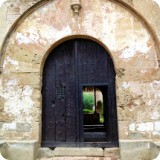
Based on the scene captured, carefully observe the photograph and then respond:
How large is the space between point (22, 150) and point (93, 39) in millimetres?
2621

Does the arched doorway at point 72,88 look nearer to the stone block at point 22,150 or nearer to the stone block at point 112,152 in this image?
the stone block at point 112,152

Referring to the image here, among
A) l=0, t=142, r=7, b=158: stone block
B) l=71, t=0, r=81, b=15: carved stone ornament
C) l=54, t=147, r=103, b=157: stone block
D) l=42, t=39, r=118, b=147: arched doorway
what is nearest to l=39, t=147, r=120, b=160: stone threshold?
l=54, t=147, r=103, b=157: stone block

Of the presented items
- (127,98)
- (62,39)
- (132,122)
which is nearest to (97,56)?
(62,39)

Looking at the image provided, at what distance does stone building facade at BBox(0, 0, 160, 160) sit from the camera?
4293 millimetres

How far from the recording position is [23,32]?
4824 millimetres

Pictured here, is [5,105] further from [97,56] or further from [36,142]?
[97,56]

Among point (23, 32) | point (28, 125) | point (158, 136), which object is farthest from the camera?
point (23, 32)

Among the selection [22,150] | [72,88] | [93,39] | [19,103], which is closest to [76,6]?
[93,39]

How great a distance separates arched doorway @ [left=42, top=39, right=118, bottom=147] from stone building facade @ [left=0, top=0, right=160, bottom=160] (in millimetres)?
202

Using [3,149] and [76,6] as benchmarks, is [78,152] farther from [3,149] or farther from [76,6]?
[76,6]

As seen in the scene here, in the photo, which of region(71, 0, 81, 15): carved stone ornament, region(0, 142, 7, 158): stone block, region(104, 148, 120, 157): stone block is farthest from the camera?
region(71, 0, 81, 15): carved stone ornament

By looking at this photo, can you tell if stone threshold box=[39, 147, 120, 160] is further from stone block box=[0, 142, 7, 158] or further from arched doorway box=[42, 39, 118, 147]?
stone block box=[0, 142, 7, 158]

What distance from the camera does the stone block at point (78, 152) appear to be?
4.43 m

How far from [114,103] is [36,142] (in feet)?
5.66
